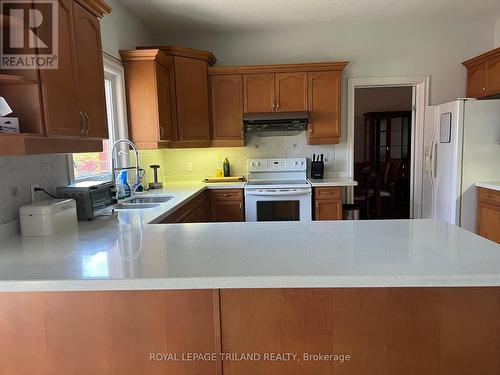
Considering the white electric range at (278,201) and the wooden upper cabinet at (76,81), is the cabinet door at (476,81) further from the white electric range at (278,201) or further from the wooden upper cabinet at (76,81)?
the wooden upper cabinet at (76,81)

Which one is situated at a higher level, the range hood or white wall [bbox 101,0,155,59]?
white wall [bbox 101,0,155,59]

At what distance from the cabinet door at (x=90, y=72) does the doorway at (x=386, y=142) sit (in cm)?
463

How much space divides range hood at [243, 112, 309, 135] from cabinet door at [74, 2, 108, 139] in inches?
74.6

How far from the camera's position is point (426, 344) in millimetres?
1137

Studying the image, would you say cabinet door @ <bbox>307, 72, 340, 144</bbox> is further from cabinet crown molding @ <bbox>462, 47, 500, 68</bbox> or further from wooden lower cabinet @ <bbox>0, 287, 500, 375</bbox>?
wooden lower cabinet @ <bbox>0, 287, 500, 375</bbox>

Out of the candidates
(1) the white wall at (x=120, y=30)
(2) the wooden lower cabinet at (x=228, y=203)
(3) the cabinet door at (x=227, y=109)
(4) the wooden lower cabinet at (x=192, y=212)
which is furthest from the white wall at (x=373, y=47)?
(4) the wooden lower cabinet at (x=192, y=212)

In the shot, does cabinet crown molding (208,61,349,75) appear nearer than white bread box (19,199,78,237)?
No

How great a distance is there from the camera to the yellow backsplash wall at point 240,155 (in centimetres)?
398

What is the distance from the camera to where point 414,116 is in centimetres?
394

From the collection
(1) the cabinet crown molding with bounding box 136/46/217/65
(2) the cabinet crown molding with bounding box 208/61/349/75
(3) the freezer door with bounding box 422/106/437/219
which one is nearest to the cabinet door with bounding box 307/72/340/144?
(2) the cabinet crown molding with bounding box 208/61/349/75

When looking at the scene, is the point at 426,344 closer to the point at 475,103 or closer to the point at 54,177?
the point at 54,177

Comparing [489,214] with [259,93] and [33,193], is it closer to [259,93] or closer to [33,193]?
[259,93]

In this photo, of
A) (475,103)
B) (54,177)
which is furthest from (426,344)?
(475,103)

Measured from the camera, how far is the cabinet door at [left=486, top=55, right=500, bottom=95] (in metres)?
3.21
